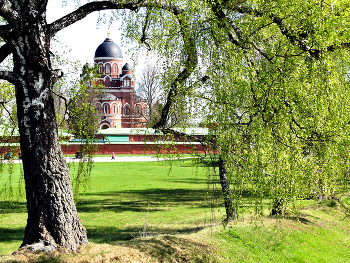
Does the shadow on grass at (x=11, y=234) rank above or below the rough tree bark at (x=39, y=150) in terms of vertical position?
below

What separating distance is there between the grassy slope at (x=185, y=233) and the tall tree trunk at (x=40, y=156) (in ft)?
1.50

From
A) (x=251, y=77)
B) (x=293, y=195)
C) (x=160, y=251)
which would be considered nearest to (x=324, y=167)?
(x=293, y=195)

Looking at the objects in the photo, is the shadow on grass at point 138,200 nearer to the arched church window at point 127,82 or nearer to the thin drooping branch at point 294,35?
the thin drooping branch at point 294,35

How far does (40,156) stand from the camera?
6.76 m

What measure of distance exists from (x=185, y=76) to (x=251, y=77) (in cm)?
192

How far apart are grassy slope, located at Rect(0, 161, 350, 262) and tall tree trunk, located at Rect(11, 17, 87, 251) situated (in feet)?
1.50

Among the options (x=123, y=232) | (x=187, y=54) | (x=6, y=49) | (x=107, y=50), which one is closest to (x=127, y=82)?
(x=107, y=50)

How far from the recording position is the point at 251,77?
6.94m

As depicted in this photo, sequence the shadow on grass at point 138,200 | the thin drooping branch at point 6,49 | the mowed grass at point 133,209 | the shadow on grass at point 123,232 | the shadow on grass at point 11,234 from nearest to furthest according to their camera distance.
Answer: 1. the thin drooping branch at point 6,49
2. the shadow on grass at point 123,232
3. the shadow on grass at point 11,234
4. the mowed grass at point 133,209
5. the shadow on grass at point 138,200

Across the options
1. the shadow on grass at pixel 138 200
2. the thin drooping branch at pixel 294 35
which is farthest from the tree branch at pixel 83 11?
the shadow on grass at pixel 138 200

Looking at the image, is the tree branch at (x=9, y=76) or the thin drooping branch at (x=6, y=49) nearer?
the tree branch at (x=9, y=76)

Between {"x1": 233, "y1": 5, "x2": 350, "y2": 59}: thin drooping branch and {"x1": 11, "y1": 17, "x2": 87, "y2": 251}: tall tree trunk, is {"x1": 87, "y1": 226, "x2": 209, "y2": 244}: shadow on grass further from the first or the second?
{"x1": 233, "y1": 5, "x2": 350, "y2": 59}: thin drooping branch

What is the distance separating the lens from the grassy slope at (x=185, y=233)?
24.8 feet

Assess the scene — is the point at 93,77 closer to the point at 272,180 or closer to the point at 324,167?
the point at 272,180
